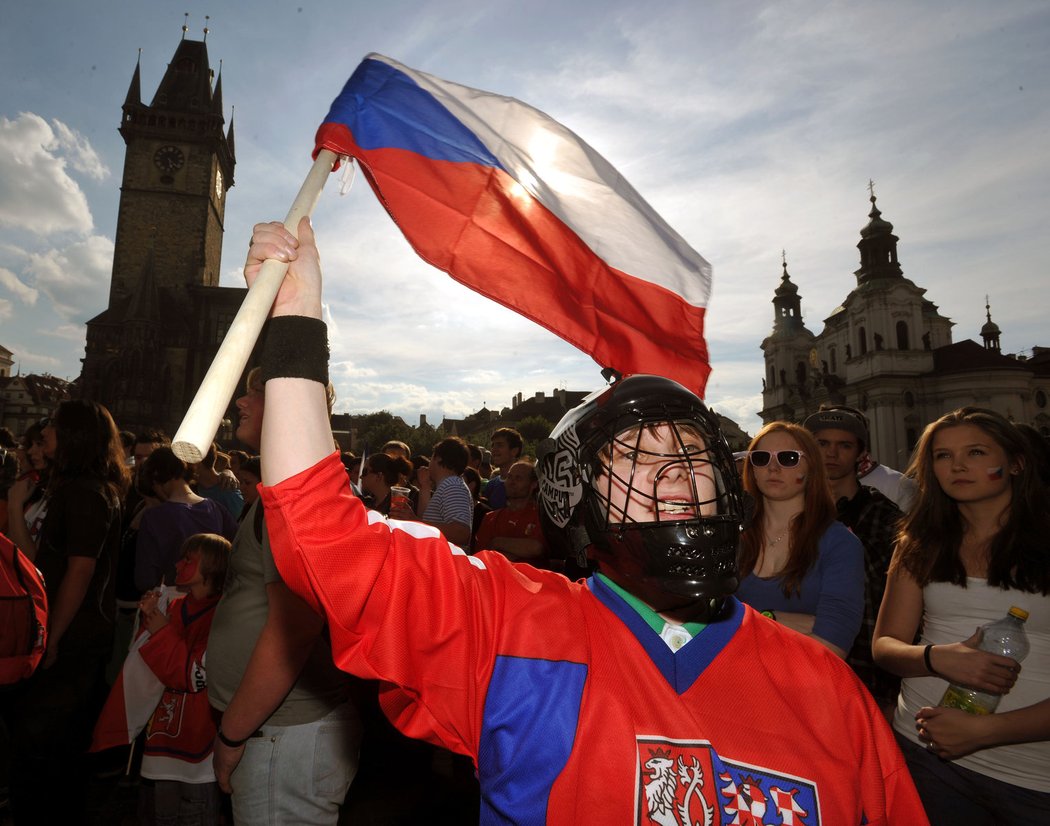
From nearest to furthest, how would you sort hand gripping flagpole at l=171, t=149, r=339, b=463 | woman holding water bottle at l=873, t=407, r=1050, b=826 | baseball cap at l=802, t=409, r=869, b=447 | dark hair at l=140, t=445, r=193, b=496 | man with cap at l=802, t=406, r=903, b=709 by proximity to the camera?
hand gripping flagpole at l=171, t=149, r=339, b=463 < woman holding water bottle at l=873, t=407, r=1050, b=826 < man with cap at l=802, t=406, r=903, b=709 < baseball cap at l=802, t=409, r=869, b=447 < dark hair at l=140, t=445, r=193, b=496

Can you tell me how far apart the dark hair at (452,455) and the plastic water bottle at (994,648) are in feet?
14.5

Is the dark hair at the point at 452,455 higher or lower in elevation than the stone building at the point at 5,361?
lower

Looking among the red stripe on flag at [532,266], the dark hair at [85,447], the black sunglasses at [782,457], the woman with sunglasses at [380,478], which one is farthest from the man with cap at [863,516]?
the dark hair at [85,447]

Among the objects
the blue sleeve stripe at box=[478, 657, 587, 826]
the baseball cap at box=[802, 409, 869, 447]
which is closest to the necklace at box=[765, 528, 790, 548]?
the baseball cap at box=[802, 409, 869, 447]

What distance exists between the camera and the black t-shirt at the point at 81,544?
3.77 metres

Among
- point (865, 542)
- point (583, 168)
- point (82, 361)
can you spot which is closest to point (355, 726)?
point (583, 168)

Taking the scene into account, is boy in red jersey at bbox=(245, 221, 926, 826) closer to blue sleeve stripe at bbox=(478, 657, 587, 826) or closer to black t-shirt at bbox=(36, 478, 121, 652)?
blue sleeve stripe at bbox=(478, 657, 587, 826)

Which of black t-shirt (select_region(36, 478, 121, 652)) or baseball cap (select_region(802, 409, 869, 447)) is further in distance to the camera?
baseball cap (select_region(802, 409, 869, 447))

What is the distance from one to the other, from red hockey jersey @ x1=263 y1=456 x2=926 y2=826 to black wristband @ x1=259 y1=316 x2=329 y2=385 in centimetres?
22

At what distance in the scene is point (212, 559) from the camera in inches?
155

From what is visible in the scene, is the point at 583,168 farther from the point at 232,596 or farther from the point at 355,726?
the point at 355,726

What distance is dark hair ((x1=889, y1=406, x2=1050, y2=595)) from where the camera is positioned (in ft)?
8.98

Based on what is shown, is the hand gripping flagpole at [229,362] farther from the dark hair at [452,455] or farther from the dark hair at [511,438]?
the dark hair at [511,438]

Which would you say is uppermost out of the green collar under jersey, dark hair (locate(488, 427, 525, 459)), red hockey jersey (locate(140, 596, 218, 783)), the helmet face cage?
dark hair (locate(488, 427, 525, 459))
